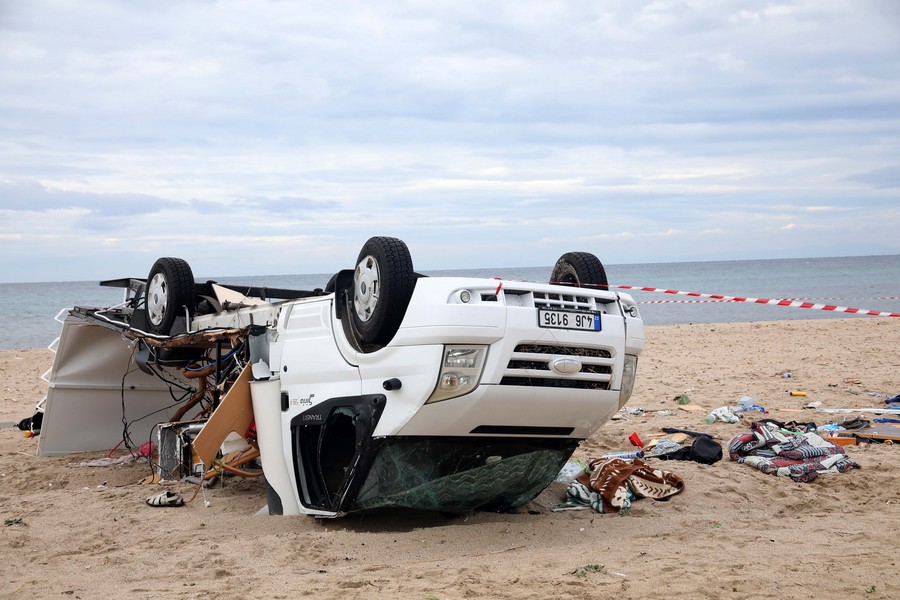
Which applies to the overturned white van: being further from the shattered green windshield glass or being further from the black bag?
the black bag

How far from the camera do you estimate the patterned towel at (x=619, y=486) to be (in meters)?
6.69

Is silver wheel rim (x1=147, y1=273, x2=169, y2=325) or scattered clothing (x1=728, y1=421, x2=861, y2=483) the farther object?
scattered clothing (x1=728, y1=421, x2=861, y2=483)

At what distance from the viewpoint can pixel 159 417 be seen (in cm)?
996

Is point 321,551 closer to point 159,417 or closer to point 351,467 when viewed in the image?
point 351,467

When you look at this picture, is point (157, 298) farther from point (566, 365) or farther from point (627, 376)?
point (627, 376)

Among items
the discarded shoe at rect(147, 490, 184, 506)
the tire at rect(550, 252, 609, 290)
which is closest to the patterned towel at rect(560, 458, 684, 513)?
the tire at rect(550, 252, 609, 290)

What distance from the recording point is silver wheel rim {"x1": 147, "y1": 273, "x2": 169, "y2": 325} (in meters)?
Answer: 7.46

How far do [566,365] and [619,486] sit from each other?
6.51 feet

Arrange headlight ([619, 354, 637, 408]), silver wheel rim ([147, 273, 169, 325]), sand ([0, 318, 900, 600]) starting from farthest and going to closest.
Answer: silver wheel rim ([147, 273, 169, 325]) → headlight ([619, 354, 637, 408]) → sand ([0, 318, 900, 600])

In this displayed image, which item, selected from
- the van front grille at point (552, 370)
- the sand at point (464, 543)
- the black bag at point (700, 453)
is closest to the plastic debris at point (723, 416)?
the sand at point (464, 543)

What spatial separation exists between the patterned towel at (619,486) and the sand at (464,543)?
4.5 inches

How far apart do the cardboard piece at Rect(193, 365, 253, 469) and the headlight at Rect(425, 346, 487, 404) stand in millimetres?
1954

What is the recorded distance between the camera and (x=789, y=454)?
8.04 metres

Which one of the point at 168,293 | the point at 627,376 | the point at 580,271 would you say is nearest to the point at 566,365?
the point at 627,376
